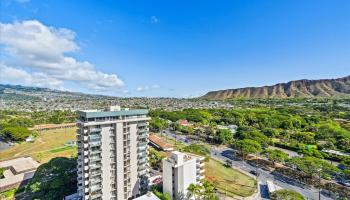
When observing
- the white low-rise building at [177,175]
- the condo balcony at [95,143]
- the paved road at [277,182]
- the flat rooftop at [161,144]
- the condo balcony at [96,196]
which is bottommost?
the paved road at [277,182]

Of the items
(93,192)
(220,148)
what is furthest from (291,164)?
(93,192)

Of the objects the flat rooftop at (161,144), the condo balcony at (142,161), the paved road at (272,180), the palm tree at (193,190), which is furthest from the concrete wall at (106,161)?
the flat rooftop at (161,144)

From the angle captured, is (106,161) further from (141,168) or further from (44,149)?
(44,149)

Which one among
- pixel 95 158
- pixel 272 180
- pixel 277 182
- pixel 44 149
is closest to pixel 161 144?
pixel 272 180

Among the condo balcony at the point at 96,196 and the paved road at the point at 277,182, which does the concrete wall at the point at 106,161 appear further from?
the paved road at the point at 277,182

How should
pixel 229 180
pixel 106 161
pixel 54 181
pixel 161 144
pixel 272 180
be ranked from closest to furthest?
1. pixel 106 161
2. pixel 54 181
3. pixel 229 180
4. pixel 272 180
5. pixel 161 144
